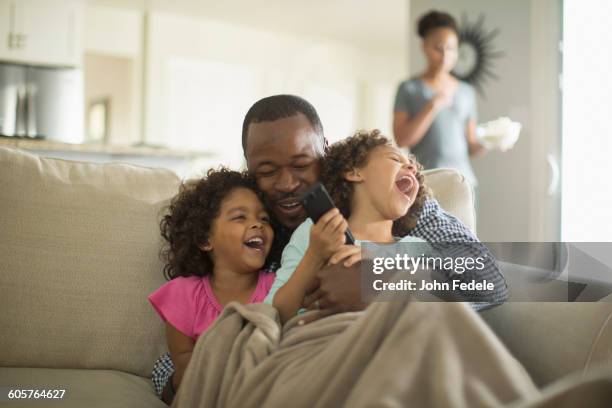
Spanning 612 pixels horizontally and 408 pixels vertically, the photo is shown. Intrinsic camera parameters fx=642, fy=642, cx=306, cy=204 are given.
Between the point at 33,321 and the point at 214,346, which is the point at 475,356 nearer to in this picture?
the point at 214,346

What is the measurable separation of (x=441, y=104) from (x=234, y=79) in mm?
4442

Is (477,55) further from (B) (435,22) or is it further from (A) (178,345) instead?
(A) (178,345)

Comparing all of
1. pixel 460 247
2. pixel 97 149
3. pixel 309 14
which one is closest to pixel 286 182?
pixel 460 247

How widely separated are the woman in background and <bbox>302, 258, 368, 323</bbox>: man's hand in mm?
1930

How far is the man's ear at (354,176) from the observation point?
1222 mm

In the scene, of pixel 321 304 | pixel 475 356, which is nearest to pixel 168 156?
pixel 321 304

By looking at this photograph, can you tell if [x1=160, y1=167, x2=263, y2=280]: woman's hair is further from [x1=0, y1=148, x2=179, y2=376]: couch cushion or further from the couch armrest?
the couch armrest

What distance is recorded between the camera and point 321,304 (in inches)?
40.9

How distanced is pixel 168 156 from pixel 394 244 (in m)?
3.24

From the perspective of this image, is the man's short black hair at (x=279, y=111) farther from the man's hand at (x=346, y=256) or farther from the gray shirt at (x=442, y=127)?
the gray shirt at (x=442, y=127)

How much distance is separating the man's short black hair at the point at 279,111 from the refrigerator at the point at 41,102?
14.0 feet

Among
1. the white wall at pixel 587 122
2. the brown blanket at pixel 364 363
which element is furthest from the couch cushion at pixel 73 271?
the white wall at pixel 587 122

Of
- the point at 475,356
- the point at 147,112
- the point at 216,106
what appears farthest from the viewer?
the point at 216,106

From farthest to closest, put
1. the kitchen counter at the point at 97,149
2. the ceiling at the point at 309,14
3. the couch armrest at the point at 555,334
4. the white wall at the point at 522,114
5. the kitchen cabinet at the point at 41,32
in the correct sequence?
the ceiling at the point at 309,14, the kitchen cabinet at the point at 41,32, the kitchen counter at the point at 97,149, the white wall at the point at 522,114, the couch armrest at the point at 555,334
